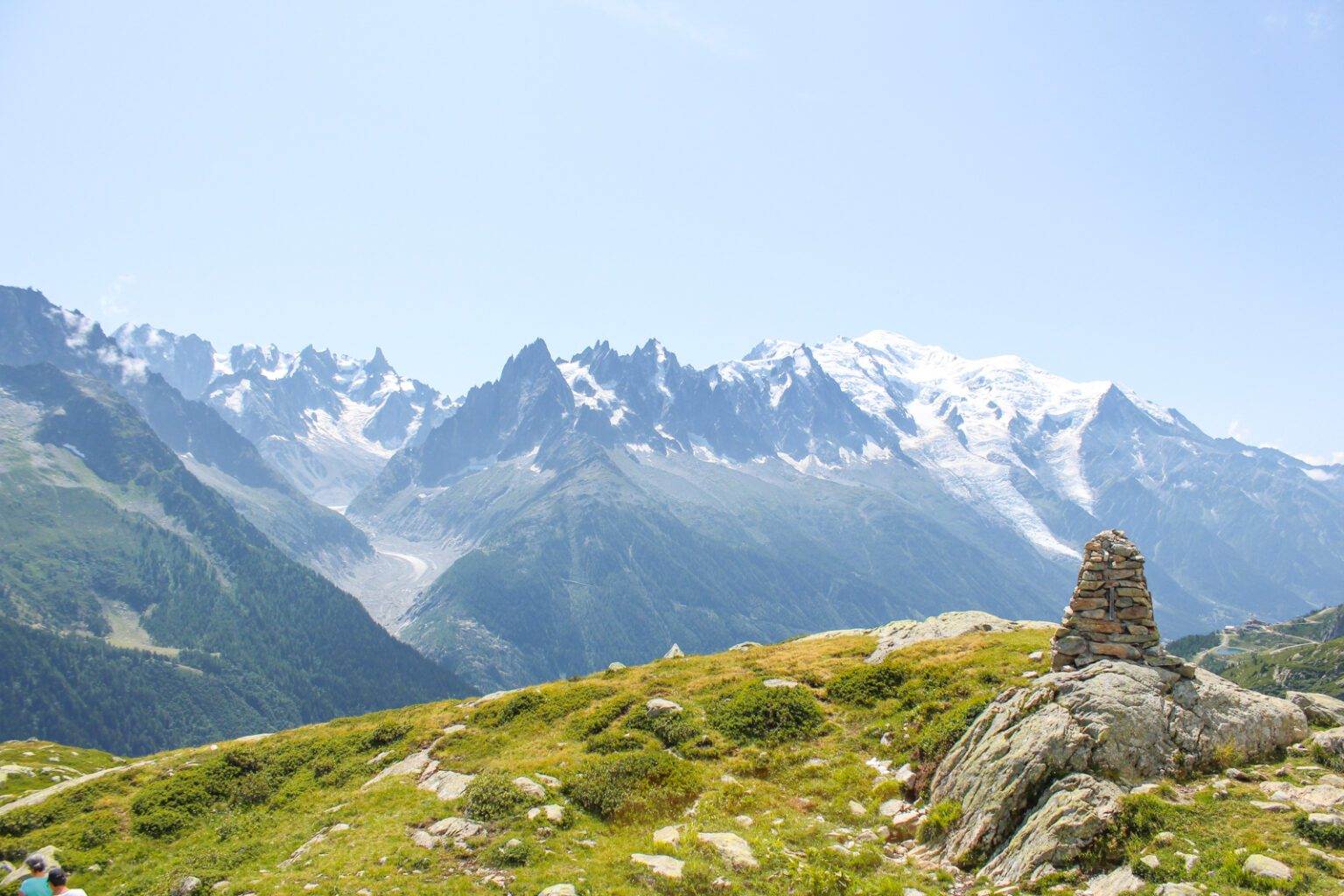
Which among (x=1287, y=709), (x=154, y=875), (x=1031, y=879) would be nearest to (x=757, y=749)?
(x=1031, y=879)

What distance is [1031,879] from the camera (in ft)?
62.1

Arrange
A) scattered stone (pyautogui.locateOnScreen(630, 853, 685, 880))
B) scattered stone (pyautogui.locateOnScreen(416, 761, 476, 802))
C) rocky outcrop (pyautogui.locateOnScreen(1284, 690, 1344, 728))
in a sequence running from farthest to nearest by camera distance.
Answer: scattered stone (pyautogui.locateOnScreen(416, 761, 476, 802)) → rocky outcrop (pyautogui.locateOnScreen(1284, 690, 1344, 728)) → scattered stone (pyautogui.locateOnScreen(630, 853, 685, 880))

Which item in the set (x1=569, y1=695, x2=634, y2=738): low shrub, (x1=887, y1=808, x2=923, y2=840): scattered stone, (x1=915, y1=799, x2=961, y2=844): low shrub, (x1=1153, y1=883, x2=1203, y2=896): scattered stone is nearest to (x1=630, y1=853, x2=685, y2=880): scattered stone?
(x1=887, y1=808, x2=923, y2=840): scattered stone

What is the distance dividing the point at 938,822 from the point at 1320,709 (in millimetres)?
16006

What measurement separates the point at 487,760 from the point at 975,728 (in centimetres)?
2207

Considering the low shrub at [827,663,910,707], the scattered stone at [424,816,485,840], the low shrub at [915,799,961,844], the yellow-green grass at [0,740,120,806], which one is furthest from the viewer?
the yellow-green grass at [0,740,120,806]

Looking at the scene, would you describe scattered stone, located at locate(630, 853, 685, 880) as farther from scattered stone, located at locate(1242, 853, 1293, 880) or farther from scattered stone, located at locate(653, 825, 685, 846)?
scattered stone, located at locate(1242, 853, 1293, 880)

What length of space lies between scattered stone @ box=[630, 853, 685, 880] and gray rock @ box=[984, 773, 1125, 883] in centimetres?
912

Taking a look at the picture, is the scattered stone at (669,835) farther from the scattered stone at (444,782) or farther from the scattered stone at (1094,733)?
the scattered stone at (444,782)

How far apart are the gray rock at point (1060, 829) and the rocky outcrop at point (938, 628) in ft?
78.0

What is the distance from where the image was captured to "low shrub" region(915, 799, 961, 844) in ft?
75.3

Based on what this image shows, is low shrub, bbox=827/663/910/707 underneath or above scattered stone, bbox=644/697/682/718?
above

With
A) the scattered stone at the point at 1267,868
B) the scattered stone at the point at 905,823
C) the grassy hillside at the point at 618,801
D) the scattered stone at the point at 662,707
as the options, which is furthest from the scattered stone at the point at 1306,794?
the scattered stone at the point at 662,707

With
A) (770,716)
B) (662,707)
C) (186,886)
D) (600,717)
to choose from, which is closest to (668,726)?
(662,707)
